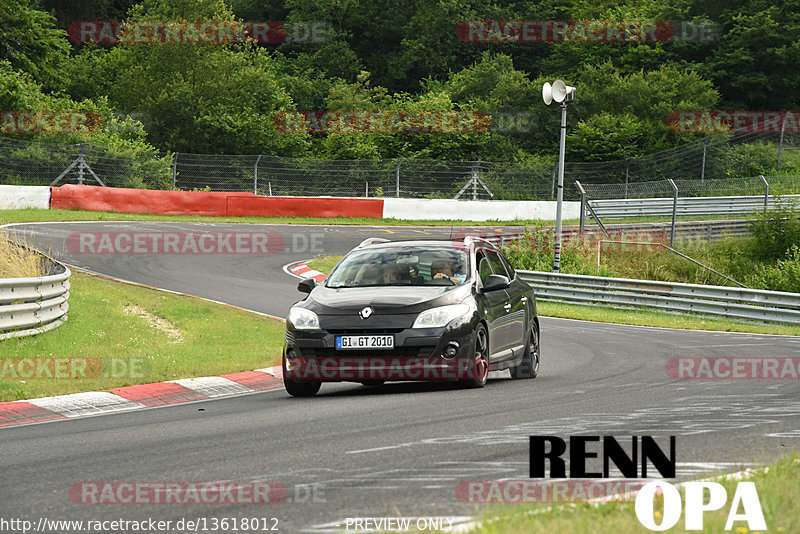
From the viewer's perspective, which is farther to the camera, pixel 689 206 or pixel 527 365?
pixel 689 206

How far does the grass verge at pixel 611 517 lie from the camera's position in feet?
15.5

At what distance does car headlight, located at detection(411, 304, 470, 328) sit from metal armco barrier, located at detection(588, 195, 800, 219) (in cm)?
2964

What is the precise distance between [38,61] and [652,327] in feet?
157

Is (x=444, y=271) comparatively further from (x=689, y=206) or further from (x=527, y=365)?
(x=689, y=206)

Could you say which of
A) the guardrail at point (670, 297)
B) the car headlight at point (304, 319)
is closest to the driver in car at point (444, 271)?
the car headlight at point (304, 319)

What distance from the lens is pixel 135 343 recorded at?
597 inches

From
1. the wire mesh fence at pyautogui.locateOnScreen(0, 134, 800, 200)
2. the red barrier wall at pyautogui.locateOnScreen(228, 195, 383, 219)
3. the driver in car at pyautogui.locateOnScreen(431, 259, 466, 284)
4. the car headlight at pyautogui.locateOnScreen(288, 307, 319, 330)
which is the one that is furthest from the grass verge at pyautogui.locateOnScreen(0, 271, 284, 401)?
the wire mesh fence at pyautogui.locateOnScreen(0, 134, 800, 200)

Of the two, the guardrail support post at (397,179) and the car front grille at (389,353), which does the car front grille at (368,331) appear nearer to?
the car front grille at (389,353)

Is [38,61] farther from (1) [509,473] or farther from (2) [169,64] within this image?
(1) [509,473]

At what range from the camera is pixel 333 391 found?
38.7 ft

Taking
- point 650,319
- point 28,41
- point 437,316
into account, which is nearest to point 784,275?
point 650,319

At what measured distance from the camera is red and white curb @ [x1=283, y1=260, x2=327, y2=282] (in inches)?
1054

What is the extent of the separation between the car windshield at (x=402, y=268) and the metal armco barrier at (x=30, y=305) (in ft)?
15.1

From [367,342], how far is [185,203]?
92.8 feet
